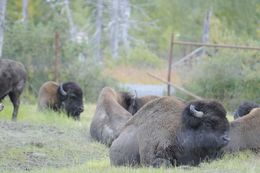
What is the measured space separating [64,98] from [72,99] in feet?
1.05

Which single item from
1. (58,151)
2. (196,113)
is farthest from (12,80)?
(196,113)

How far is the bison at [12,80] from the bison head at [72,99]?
5.44 feet

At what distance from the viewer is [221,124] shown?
1127 cm

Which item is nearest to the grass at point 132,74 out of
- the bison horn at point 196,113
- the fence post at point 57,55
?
the fence post at point 57,55

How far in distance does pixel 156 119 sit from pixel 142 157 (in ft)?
2.14

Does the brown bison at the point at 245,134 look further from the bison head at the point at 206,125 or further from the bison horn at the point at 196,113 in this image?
the bison horn at the point at 196,113

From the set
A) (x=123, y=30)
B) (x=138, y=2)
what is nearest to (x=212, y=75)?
(x=123, y=30)

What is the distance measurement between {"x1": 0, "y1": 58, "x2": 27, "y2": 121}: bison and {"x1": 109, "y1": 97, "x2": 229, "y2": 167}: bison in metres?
7.56

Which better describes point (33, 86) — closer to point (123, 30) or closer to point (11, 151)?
point (11, 151)

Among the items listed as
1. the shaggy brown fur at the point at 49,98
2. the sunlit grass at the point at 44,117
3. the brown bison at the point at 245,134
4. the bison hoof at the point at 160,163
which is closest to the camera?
the bison hoof at the point at 160,163

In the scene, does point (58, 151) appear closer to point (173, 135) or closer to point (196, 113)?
point (173, 135)

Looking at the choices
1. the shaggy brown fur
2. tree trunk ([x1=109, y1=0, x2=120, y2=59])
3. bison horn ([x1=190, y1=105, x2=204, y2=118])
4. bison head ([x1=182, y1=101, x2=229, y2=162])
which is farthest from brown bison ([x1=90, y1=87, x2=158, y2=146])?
tree trunk ([x1=109, y1=0, x2=120, y2=59])

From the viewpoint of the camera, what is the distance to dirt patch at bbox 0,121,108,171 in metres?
13.3

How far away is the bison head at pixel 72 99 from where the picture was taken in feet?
66.0
